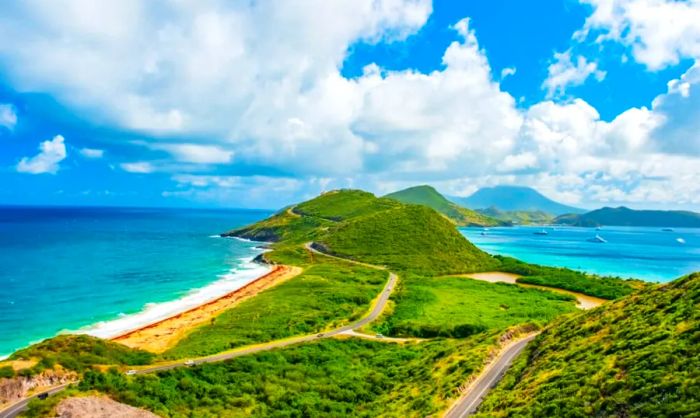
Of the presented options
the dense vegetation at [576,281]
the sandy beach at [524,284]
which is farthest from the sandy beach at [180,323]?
the dense vegetation at [576,281]

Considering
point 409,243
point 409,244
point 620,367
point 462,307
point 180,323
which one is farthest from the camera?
point 409,243

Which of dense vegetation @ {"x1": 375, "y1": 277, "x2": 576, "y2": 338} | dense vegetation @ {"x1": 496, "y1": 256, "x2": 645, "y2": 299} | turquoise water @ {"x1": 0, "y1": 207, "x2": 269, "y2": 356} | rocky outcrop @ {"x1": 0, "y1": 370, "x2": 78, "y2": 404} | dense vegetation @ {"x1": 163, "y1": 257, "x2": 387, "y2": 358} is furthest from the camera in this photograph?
dense vegetation @ {"x1": 496, "y1": 256, "x2": 645, "y2": 299}

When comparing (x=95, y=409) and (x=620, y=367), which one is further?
(x=95, y=409)

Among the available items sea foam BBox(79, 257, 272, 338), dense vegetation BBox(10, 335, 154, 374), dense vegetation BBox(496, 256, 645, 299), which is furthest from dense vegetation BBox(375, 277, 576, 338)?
sea foam BBox(79, 257, 272, 338)

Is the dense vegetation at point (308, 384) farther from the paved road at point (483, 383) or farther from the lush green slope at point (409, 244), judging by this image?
the lush green slope at point (409, 244)

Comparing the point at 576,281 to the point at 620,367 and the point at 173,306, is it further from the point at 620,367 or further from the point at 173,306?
the point at 173,306

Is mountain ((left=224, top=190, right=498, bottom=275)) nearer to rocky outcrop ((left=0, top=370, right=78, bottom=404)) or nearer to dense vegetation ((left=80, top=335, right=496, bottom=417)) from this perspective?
dense vegetation ((left=80, top=335, right=496, bottom=417))

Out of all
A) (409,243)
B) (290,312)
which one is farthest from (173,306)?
(409,243)
